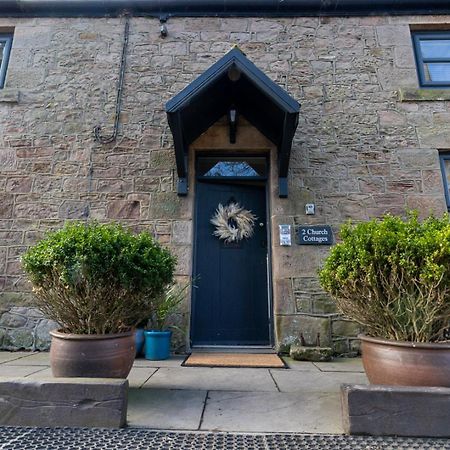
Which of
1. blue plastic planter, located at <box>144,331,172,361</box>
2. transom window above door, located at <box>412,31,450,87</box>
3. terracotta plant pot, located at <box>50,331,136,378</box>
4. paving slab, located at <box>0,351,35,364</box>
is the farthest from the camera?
transom window above door, located at <box>412,31,450,87</box>

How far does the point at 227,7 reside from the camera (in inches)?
194

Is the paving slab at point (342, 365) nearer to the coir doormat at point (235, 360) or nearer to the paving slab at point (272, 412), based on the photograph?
the coir doormat at point (235, 360)

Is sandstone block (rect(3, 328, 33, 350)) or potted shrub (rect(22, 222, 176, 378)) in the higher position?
potted shrub (rect(22, 222, 176, 378))

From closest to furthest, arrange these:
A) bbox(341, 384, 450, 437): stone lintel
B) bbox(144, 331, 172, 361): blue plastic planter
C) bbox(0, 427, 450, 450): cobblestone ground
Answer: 1. bbox(0, 427, 450, 450): cobblestone ground
2. bbox(341, 384, 450, 437): stone lintel
3. bbox(144, 331, 172, 361): blue plastic planter

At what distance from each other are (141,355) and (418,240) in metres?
2.92

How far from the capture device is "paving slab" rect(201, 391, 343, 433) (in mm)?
1812

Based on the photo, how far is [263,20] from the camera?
496 centimetres

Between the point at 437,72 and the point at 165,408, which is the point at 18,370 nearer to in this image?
the point at 165,408

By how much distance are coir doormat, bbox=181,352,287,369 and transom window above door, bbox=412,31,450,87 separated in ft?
14.3

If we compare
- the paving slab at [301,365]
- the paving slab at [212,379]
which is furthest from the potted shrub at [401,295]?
the paving slab at [301,365]

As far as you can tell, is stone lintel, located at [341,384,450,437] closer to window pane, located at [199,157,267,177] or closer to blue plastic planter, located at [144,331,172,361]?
blue plastic planter, located at [144,331,172,361]

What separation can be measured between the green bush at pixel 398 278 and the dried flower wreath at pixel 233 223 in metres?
2.13

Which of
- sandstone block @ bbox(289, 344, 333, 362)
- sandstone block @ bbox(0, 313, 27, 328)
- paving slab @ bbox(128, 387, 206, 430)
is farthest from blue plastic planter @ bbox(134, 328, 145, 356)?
sandstone block @ bbox(289, 344, 333, 362)

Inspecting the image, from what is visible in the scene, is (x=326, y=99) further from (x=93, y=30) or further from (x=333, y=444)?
(x=333, y=444)
